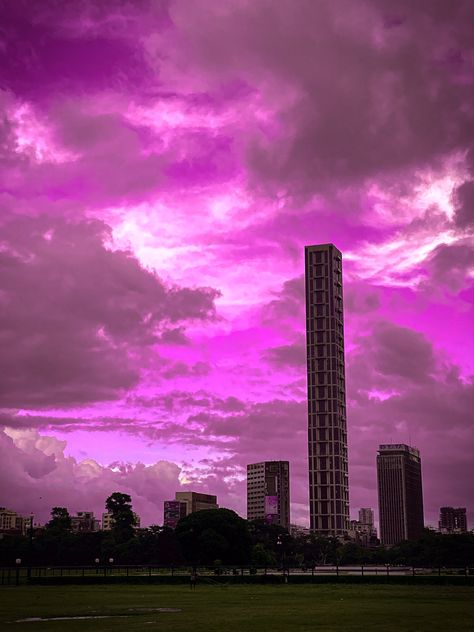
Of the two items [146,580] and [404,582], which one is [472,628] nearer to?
[404,582]

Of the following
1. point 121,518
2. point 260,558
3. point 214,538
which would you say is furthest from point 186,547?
point 121,518

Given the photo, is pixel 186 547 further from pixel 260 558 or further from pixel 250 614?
pixel 250 614

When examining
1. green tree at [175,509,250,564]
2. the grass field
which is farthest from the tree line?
the grass field

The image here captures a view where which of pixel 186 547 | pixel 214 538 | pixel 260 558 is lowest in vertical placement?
pixel 260 558

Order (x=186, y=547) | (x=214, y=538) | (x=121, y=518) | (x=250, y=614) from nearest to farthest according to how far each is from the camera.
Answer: (x=250, y=614) → (x=214, y=538) → (x=186, y=547) → (x=121, y=518)

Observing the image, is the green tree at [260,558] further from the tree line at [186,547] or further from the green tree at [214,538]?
the green tree at [214,538]

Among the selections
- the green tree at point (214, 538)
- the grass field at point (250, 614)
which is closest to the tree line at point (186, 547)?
the green tree at point (214, 538)

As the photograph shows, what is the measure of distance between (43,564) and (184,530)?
3920cm

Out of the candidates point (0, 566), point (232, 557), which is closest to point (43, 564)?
point (0, 566)

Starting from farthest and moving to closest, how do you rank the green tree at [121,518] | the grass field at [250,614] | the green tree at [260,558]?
1. the green tree at [121,518]
2. the green tree at [260,558]
3. the grass field at [250,614]

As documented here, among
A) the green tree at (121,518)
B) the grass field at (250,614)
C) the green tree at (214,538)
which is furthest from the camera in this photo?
the green tree at (121,518)

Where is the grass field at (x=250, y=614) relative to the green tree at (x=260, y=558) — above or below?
above

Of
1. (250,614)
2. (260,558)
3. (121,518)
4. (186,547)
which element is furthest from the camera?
(121,518)

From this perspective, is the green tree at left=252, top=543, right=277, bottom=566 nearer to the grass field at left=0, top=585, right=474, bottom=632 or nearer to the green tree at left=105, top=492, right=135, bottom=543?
the green tree at left=105, top=492, right=135, bottom=543
